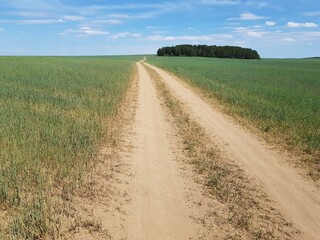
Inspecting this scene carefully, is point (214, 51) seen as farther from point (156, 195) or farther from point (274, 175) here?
point (156, 195)

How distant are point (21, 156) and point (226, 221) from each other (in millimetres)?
4790

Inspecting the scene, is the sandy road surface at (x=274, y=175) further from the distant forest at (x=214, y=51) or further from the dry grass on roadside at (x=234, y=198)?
the distant forest at (x=214, y=51)

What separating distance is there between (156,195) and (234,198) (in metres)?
1.57

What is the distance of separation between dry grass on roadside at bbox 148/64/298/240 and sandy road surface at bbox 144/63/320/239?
28 cm

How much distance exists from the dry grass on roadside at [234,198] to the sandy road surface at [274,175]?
281mm

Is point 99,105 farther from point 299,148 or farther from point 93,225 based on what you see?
point 93,225

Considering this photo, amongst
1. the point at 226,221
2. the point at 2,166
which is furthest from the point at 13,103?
the point at 226,221

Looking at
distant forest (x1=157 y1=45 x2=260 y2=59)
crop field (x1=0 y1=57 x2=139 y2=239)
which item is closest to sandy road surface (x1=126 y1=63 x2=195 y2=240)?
crop field (x1=0 y1=57 x2=139 y2=239)

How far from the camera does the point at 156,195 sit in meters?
6.95

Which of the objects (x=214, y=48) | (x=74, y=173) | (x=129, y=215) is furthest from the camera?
(x=214, y=48)

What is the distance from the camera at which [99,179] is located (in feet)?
25.0

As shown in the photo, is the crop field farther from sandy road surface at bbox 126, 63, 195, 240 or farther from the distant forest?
the distant forest

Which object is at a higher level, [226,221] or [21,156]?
[21,156]

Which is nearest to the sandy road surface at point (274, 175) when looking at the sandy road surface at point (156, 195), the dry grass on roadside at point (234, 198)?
the dry grass on roadside at point (234, 198)
